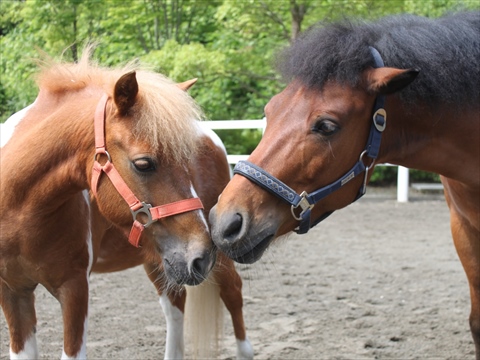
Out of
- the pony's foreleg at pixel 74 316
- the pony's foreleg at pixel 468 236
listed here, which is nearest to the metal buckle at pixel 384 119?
the pony's foreleg at pixel 468 236

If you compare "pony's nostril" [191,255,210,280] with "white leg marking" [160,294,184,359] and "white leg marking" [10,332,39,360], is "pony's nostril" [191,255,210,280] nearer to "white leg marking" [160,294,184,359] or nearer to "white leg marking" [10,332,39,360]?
"white leg marking" [10,332,39,360]

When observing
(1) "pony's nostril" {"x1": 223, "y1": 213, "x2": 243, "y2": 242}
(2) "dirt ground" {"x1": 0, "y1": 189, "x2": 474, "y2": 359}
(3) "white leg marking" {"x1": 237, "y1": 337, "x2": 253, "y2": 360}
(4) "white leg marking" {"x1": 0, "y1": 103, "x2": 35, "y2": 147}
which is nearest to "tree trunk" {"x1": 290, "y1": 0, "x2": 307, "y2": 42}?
(2) "dirt ground" {"x1": 0, "y1": 189, "x2": 474, "y2": 359}

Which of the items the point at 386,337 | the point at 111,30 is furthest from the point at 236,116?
the point at 386,337

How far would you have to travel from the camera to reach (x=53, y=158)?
294 centimetres

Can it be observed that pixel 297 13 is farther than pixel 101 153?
Yes

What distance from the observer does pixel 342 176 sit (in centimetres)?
263

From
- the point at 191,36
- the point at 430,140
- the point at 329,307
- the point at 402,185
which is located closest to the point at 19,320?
the point at 430,140

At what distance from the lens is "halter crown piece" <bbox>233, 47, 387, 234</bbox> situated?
253cm

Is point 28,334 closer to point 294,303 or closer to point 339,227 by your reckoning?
point 294,303

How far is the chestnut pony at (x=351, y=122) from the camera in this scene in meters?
2.54

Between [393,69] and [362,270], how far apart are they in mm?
4343

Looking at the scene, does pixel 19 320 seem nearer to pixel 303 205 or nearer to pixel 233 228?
pixel 233 228

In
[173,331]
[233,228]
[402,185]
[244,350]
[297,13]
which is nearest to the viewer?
[233,228]

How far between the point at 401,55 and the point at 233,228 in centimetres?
99
